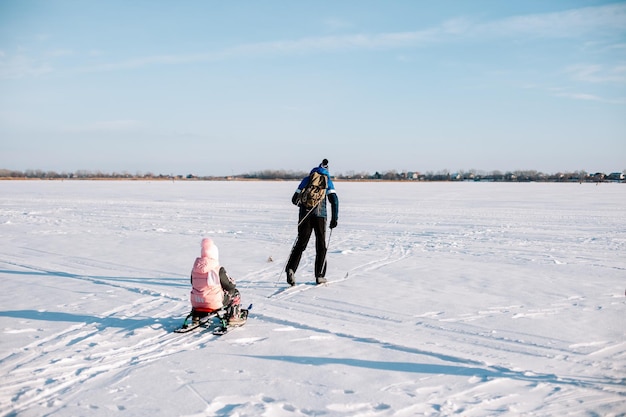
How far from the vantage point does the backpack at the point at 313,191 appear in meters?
7.12

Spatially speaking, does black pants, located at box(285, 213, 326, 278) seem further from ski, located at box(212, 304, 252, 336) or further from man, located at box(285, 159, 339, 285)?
ski, located at box(212, 304, 252, 336)

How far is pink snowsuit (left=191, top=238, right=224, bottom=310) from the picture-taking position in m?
4.97

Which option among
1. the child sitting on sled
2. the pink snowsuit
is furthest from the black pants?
the pink snowsuit

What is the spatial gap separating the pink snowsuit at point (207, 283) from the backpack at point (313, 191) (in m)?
2.34

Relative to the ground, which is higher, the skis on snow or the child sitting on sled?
the child sitting on sled

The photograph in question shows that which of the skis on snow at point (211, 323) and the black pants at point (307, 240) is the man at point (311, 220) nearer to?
the black pants at point (307, 240)

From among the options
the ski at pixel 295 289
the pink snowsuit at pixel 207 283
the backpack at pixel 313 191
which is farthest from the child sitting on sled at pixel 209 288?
the backpack at pixel 313 191

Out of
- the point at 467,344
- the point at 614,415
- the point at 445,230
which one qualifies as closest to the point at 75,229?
the point at 445,230

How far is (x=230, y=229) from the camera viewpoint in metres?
14.7

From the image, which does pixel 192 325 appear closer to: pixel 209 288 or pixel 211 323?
pixel 211 323

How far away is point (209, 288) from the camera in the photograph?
16.3 feet

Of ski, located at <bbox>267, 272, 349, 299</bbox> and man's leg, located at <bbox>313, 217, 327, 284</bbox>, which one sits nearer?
ski, located at <bbox>267, 272, 349, 299</bbox>

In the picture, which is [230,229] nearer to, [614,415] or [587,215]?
[614,415]

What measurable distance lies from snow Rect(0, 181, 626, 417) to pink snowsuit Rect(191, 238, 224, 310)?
0.33 meters
